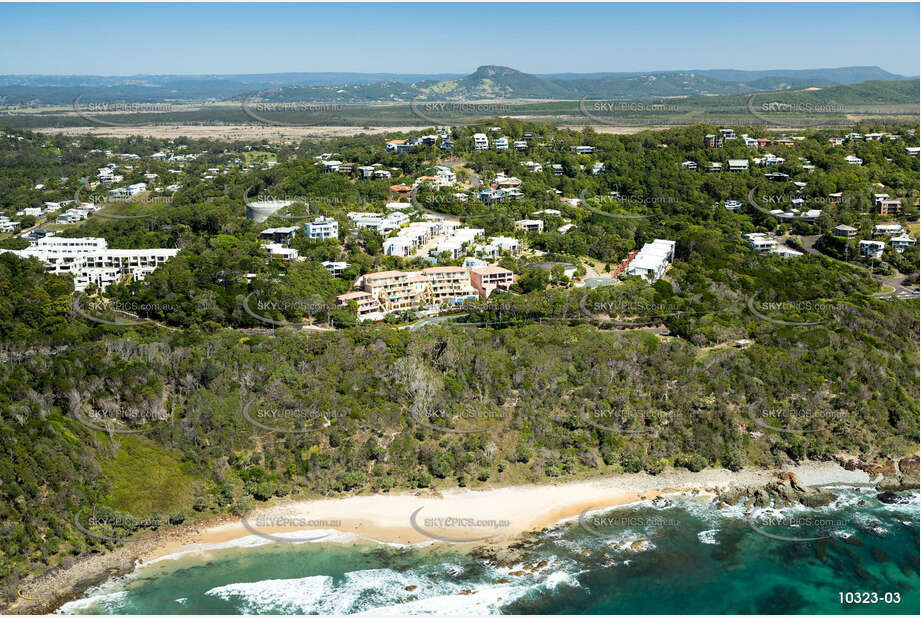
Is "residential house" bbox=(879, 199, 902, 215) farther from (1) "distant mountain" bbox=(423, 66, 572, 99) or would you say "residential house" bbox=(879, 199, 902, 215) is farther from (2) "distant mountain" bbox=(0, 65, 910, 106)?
(1) "distant mountain" bbox=(423, 66, 572, 99)

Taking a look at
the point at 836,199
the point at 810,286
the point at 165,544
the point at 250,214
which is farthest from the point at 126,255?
the point at 836,199

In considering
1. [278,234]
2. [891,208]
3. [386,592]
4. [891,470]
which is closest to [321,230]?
[278,234]

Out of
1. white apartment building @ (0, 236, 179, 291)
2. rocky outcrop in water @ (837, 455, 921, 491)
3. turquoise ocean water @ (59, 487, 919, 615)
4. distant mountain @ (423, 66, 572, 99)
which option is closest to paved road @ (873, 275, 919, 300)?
rocky outcrop in water @ (837, 455, 921, 491)

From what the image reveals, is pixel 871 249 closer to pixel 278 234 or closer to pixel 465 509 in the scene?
pixel 465 509

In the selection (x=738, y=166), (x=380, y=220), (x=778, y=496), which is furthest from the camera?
(x=738, y=166)

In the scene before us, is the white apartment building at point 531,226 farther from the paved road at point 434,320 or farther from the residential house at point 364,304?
the residential house at point 364,304

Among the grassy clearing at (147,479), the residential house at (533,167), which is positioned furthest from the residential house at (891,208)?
the grassy clearing at (147,479)

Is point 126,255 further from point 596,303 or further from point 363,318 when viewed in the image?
point 596,303
